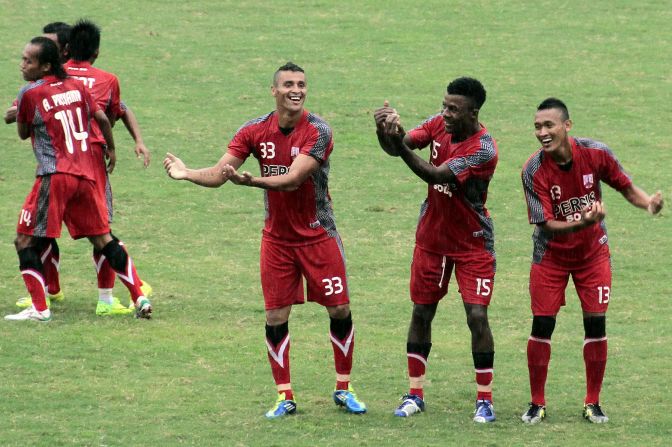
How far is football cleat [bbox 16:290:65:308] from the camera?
13.7 meters

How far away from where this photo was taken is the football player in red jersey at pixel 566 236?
10.3m

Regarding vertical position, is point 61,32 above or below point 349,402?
above

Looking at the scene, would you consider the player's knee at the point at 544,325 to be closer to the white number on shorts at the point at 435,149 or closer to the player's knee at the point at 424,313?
the player's knee at the point at 424,313

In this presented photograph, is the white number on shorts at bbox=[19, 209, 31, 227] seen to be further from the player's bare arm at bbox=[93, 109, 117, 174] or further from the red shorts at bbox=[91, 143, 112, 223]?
the player's bare arm at bbox=[93, 109, 117, 174]

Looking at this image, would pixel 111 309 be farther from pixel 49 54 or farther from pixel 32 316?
pixel 49 54

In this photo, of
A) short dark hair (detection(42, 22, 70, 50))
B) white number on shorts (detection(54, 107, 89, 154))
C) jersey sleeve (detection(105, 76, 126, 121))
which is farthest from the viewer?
short dark hair (detection(42, 22, 70, 50))

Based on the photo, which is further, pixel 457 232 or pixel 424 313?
pixel 424 313

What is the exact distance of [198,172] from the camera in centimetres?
1031

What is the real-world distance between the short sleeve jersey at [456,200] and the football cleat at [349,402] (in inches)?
49.5

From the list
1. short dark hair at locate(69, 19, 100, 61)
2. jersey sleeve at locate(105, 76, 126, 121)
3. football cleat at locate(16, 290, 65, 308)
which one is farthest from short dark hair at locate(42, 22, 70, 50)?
football cleat at locate(16, 290, 65, 308)

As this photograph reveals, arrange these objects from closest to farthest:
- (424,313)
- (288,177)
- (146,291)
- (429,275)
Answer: (288,177), (429,275), (424,313), (146,291)

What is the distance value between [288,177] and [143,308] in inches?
143

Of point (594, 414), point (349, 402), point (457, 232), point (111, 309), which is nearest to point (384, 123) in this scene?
point (457, 232)

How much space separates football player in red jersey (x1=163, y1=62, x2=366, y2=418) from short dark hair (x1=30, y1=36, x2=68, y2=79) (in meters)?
2.91
